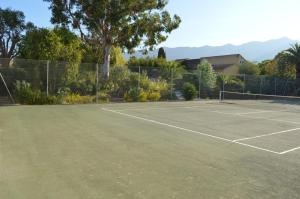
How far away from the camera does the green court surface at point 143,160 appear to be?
5631 mm

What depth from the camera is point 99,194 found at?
5.32 meters

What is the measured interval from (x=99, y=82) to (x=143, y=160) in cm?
1590

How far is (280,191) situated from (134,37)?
67.5 ft

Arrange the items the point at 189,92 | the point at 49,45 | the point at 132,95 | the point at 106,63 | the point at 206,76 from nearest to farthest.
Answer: the point at 49,45
the point at 132,95
the point at 106,63
the point at 189,92
the point at 206,76

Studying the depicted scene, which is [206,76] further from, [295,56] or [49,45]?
[295,56]

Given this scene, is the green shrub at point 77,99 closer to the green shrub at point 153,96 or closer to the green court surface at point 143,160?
the green shrub at point 153,96

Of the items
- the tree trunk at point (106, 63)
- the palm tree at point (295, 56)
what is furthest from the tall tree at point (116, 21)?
the palm tree at point (295, 56)

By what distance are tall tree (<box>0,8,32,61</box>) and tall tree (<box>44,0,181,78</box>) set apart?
15506 mm

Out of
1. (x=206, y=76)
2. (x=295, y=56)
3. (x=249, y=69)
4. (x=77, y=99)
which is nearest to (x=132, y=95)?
(x=77, y=99)

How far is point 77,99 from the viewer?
21.1m

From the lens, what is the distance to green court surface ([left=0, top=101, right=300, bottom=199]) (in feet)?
18.5

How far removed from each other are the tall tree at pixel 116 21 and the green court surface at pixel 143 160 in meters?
11.7

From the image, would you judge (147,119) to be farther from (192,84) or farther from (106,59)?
(192,84)

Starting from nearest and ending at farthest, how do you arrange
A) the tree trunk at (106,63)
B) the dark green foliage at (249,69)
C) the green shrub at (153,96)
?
the tree trunk at (106,63)
the green shrub at (153,96)
the dark green foliage at (249,69)
